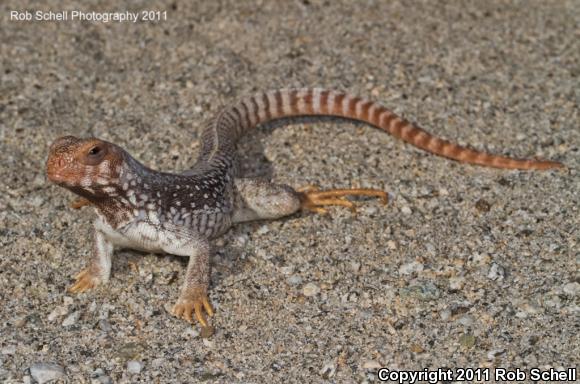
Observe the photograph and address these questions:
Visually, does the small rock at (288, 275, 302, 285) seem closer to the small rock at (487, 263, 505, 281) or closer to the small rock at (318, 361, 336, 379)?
the small rock at (318, 361, 336, 379)

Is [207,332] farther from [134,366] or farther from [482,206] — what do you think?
[482,206]

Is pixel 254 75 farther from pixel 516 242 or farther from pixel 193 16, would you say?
pixel 516 242

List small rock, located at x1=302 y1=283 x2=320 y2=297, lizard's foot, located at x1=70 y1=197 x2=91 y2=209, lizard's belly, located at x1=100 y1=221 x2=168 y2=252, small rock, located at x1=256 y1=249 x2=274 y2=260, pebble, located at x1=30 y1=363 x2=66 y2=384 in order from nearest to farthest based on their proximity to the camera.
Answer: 1. pebble, located at x1=30 y1=363 x2=66 y2=384
2. lizard's belly, located at x1=100 y1=221 x2=168 y2=252
3. small rock, located at x1=302 y1=283 x2=320 y2=297
4. small rock, located at x1=256 y1=249 x2=274 y2=260
5. lizard's foot, located at x1=70 y1=197 x2=91 y2=209

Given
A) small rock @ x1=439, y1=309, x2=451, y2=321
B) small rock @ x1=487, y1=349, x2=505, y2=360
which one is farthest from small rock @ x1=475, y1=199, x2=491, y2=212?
small rock @ x1=487, y1=349, x2=505, y2=360

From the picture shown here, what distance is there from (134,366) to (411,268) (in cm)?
225

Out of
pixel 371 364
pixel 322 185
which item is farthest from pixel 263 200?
pixel 371 364

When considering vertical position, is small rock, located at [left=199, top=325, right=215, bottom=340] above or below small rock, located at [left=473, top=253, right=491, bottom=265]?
below

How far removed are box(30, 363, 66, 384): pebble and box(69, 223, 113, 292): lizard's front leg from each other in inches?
31.1

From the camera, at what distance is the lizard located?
5.42 m

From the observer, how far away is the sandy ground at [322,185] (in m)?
5.45

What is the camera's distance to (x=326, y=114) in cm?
759

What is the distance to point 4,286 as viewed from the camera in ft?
19.5

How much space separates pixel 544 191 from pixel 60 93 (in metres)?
4.85

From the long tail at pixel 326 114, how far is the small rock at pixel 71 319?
1.86 meters
